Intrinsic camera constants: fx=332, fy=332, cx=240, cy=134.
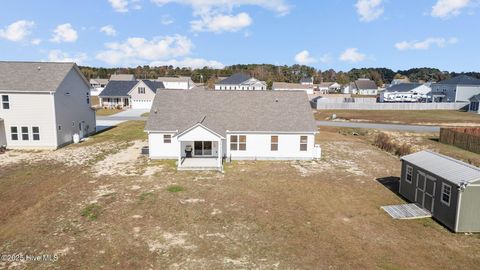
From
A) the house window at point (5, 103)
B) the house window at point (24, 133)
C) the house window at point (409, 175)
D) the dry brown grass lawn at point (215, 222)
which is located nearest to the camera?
the dry brown grass lawn at point (215, 222)

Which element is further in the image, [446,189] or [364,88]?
[364,88]

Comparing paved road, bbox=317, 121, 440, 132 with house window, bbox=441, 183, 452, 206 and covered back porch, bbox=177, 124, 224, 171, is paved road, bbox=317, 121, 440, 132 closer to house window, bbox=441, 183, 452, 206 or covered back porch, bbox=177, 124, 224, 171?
covered back porch, bbox=177, 124, 224, 171

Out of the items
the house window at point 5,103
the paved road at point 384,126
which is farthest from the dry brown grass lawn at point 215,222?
the paved road at point 384,126

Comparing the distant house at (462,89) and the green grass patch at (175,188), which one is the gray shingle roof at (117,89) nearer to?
the green grass patch at (175,188)

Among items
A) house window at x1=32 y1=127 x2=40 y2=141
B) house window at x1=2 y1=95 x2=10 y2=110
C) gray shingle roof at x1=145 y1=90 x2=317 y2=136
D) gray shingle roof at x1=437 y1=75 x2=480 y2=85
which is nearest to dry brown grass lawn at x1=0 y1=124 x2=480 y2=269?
gray shingle roof at x1=145 y1=90 x2=317 y2=136

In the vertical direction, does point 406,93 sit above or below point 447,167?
above

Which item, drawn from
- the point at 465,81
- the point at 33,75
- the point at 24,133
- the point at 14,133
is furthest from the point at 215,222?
the point at 465,81

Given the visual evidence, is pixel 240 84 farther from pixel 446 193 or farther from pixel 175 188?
pixel 446 193
